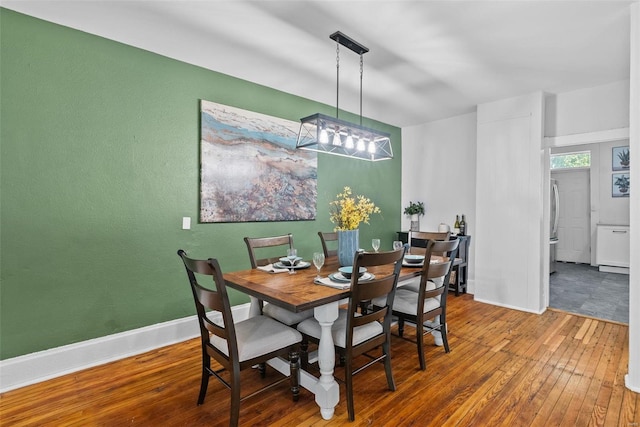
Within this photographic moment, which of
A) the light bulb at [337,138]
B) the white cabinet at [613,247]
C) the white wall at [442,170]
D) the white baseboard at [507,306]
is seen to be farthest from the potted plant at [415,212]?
the white cabinet at [613,247]

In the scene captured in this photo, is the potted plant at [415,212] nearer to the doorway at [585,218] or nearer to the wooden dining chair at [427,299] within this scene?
the doorway at [585,218]

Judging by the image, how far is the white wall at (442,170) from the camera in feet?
15.8

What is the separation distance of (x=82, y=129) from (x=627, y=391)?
4.36 meters

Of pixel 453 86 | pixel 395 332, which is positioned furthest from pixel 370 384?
pixel 453 86

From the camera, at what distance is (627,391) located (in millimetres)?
2234

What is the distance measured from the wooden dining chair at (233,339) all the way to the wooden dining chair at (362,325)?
0.73ft

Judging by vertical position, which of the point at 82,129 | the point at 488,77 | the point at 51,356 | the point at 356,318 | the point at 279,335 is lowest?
the point at 51,356

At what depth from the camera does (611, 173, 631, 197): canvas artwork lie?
6.23 metres

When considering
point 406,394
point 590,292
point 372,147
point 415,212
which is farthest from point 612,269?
point 406,394

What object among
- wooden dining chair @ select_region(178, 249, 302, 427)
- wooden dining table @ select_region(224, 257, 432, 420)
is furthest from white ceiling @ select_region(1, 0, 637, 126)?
wooden dining table @ select_region(224, 257, 432, 420)

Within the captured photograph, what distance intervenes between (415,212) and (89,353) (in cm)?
444

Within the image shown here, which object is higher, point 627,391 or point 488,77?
point 488,77

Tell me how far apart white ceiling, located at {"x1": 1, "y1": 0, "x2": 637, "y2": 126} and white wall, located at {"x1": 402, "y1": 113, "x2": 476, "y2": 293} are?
1.22m

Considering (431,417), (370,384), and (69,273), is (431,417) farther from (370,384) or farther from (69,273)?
(69,273)
